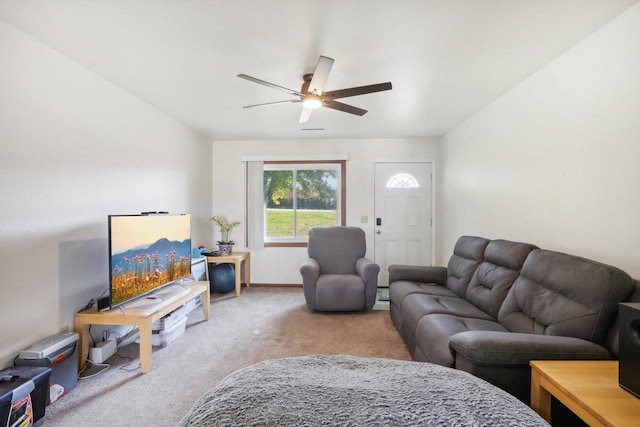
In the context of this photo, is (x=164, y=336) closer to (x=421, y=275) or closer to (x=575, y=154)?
(x=421, y=275)

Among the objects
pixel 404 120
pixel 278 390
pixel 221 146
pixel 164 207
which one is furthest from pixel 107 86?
pixel 404 120

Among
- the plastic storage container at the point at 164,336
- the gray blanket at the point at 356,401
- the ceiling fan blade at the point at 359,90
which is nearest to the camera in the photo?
the gray blanket at the point at 356,401

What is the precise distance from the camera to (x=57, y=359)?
1.77 m

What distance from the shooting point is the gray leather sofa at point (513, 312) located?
4.31ft

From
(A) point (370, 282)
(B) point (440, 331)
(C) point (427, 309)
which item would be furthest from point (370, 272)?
(B) point (440, 331)

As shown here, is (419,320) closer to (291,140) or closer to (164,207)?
(164,207)

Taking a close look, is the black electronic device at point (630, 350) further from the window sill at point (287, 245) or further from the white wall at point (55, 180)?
the window sill at point (287, 245)

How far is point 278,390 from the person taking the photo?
712mm

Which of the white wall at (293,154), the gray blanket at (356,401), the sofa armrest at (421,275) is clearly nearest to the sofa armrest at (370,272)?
the sofa armrest at (421,275)

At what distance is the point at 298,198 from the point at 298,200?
34 mm

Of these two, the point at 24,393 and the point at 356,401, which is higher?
the point at 356,401

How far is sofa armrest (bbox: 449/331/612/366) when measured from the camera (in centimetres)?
130

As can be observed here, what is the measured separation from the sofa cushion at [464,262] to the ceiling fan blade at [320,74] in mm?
2065

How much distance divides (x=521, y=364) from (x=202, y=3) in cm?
248
